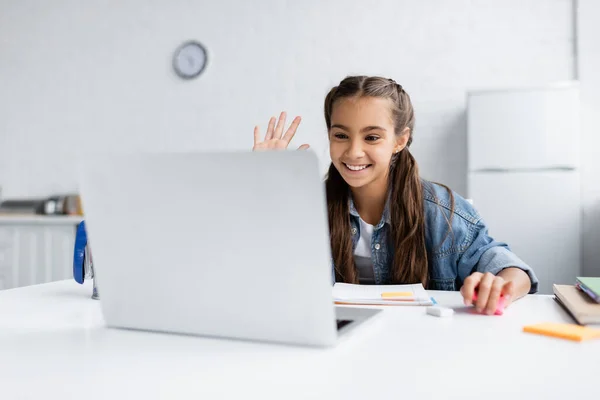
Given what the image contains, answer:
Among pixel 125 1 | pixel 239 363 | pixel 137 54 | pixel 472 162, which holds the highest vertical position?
pixel 125 1

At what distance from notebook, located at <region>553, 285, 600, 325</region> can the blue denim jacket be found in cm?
29

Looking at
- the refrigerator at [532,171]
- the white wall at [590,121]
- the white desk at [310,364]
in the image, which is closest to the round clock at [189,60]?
the refrigerator at [532,171]

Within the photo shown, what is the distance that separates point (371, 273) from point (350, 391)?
105 cm

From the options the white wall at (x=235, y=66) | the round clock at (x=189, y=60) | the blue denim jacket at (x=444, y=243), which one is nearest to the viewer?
the blue denim jacket at (x=444, y=243)

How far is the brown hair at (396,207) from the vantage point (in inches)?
59.3

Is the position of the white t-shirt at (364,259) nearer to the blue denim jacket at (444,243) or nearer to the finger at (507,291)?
the blue denim jacket at (444,243)

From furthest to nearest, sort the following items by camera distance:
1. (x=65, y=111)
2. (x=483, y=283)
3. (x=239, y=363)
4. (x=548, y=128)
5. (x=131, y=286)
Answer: (x=65, y=111) < (x=548, y=128) < (x=483, y=283) < (x=131, y=286) < (x=239, y=363)

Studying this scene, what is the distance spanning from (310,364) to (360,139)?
3.46 feet

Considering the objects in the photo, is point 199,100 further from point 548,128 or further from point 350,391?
point 350,391

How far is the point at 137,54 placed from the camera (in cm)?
421

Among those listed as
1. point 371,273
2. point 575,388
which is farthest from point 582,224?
point 575,388

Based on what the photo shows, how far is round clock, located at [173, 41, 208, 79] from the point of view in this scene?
13.2 ft

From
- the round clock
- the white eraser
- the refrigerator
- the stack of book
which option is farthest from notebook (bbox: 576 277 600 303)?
the round clock

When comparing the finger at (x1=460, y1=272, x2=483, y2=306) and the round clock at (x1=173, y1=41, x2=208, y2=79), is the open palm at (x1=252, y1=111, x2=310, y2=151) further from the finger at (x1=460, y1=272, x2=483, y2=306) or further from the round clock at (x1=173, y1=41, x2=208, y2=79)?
the round clock at (x1=173, y1=41, x2=208, y2=79)
